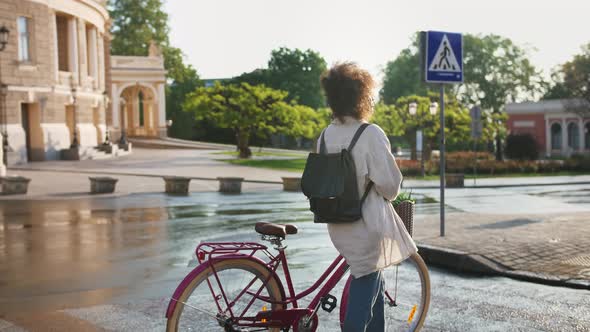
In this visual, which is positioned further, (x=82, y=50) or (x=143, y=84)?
(x=143, y=84)

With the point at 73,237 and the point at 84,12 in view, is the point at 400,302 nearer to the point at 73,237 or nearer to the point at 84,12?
the point at 73,237

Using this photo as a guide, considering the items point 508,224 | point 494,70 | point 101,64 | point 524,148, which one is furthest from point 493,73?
point 508,224

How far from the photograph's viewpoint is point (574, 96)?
181 ft

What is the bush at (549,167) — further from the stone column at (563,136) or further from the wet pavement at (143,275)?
the stone column at (563,136)

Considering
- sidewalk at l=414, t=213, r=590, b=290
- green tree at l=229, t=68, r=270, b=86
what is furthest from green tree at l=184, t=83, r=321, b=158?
sidewalk at l=414, t=213, r=590, b=290

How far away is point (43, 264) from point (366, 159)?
581 centimetres

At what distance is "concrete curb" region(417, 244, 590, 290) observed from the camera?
698cm

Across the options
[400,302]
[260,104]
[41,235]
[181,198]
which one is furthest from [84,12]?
[400,302]

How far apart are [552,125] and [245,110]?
3994cm

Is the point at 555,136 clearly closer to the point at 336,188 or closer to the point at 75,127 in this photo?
the point at 75,127

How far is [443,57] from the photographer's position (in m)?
9.71

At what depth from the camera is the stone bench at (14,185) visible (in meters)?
18.9

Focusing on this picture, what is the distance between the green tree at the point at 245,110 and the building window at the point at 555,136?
35568mm

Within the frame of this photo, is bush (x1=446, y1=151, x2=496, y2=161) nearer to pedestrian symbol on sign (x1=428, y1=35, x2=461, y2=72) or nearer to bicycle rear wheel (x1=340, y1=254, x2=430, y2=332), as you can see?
→ pedestrian symbol on sign (x1=428, y1=35, x2=461, y2=72)
